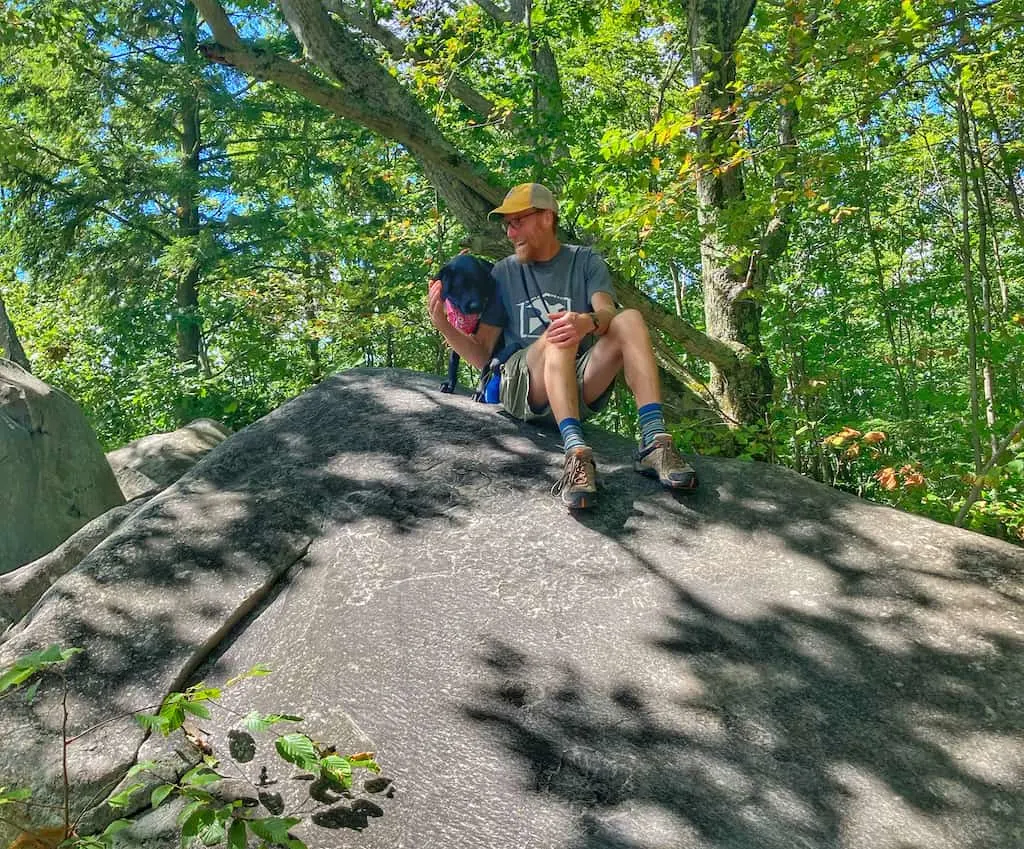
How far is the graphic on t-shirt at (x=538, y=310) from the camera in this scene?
441 centimetres

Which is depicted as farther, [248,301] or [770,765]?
[248,301]

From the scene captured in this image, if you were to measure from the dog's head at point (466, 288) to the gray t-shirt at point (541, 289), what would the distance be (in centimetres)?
5

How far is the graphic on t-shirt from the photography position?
4410mm

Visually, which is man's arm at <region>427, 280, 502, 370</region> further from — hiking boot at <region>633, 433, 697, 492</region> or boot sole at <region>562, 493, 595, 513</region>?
boot sole at <region>562, 493, 595, 513</region>

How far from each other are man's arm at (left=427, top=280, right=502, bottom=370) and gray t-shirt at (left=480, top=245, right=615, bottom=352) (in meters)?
0.07

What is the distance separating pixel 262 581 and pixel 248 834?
1303 mm

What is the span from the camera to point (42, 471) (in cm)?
655

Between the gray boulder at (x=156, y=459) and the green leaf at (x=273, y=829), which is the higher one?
the green leaf at (x=273, y=829)

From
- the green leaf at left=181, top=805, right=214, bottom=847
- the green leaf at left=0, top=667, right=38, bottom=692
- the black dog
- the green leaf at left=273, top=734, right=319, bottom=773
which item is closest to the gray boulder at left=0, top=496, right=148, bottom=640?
the black dog

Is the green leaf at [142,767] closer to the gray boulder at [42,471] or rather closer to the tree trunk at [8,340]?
the gray boulder at [42,471]

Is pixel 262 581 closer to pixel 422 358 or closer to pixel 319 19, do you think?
pixel 319 19

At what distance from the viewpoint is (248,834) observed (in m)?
2.33

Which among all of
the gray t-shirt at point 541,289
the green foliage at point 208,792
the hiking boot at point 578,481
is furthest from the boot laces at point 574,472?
the green foliage at point 208,792

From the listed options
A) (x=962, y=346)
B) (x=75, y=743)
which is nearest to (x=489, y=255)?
(x=75, y=743)
